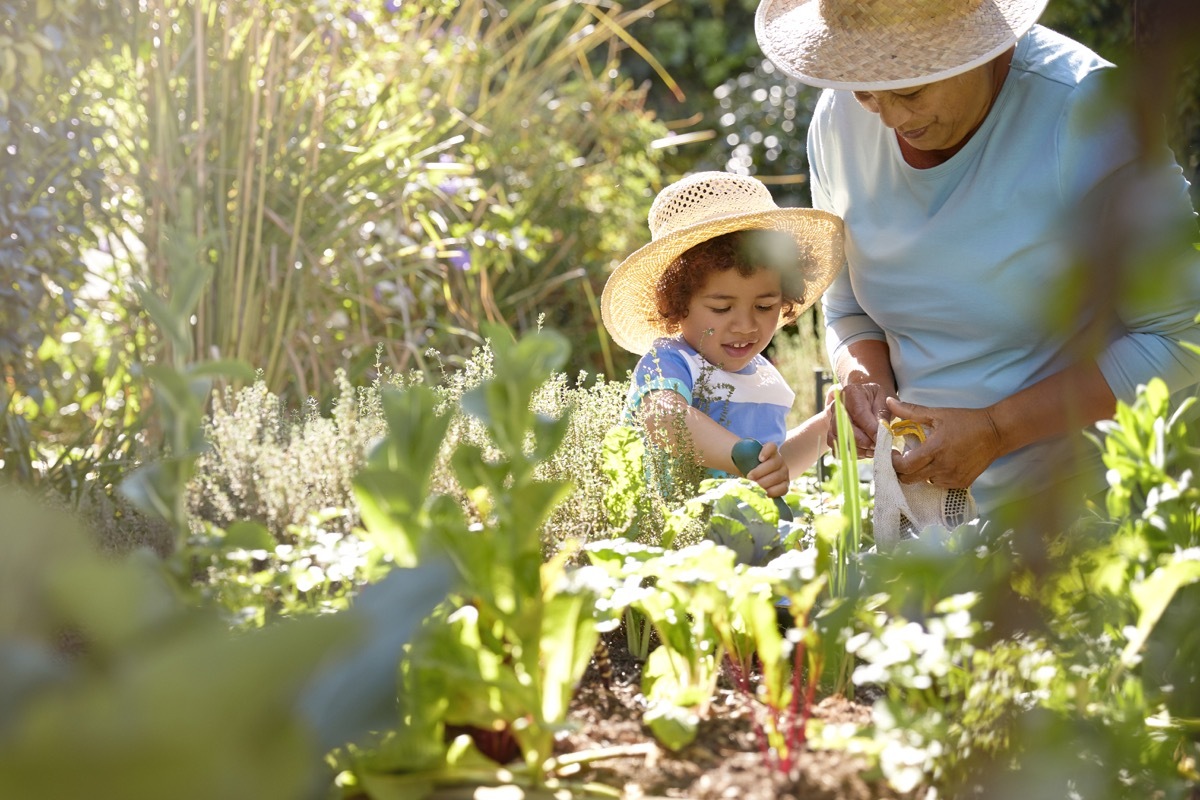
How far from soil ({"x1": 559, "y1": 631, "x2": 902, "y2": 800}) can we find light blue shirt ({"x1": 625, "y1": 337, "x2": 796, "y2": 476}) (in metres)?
1.13

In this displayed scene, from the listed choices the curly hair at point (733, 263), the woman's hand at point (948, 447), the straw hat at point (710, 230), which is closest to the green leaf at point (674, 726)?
the woman's hand at point (948, 447)

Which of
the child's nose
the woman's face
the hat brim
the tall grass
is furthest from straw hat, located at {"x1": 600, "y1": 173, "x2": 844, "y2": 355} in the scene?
the tall grass

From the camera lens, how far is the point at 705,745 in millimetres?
1046

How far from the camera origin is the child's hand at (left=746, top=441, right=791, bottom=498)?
207 centimetres

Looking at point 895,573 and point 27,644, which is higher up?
point 27,644

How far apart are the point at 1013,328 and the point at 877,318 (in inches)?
11.8

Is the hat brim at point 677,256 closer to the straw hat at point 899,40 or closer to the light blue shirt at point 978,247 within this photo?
the light blue shirt at point 978,247

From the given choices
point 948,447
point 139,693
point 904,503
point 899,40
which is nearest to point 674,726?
point 139,693

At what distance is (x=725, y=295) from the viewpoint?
256 centimetres

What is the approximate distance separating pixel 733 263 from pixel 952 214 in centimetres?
54

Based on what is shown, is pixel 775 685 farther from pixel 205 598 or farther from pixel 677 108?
pixel 677 108

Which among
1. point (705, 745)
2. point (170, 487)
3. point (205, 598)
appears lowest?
point (705, 745)

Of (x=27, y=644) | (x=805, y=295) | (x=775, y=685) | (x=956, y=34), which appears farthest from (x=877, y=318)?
(x=27, y=644)

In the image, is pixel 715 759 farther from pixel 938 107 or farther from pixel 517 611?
pixel 938 107
